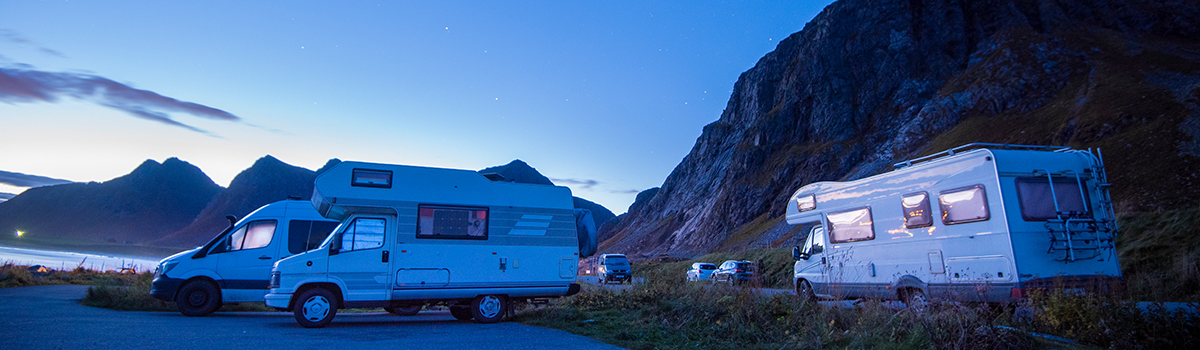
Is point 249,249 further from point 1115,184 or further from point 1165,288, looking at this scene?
point 1115,184

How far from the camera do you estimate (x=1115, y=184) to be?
39688 millimetres

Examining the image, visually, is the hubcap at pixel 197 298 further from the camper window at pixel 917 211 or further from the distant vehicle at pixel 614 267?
the distant vehicle at pixel 614 267

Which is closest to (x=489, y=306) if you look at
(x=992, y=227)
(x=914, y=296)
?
(x=914, y=296)

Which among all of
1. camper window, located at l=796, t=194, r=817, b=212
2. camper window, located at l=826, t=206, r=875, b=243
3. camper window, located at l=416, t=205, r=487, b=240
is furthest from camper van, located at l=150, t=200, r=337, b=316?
camper window, located at l=826, t=206, r=875, b=243

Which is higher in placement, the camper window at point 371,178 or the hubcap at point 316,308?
the camper window at point 371,178

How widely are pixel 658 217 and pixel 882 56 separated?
48.3m

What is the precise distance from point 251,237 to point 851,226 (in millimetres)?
12804

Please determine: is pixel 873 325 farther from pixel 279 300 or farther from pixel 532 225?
pixel 279 300

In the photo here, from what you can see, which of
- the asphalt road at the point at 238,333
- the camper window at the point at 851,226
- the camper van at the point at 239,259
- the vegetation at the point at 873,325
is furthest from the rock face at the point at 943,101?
the camper van at the point at 239,259

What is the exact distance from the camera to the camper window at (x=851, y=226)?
12.3m

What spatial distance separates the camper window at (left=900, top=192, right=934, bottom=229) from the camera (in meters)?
10.9

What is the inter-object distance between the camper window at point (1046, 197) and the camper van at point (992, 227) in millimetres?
17

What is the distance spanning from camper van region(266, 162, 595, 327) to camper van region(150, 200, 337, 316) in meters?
2.66

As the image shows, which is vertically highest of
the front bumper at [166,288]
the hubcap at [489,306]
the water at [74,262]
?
the water at [74,262]
